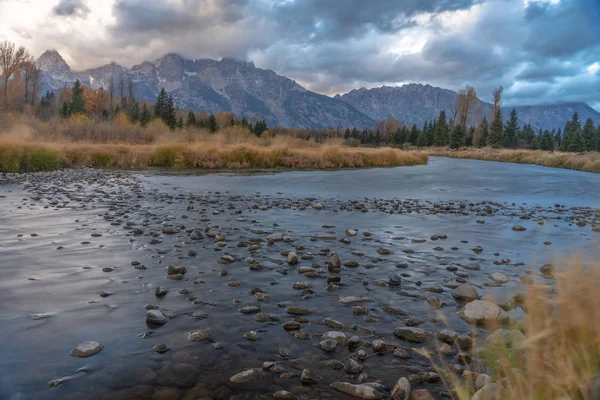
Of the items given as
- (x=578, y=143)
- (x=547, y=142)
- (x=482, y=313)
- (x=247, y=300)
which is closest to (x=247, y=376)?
(x=247, y=300)

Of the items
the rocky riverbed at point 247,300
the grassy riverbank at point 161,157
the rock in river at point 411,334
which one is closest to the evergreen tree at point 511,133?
the grassy riverbank at point 161,157

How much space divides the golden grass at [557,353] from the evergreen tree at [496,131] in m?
104

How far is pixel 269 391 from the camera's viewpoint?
2.89m

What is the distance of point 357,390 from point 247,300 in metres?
2.07

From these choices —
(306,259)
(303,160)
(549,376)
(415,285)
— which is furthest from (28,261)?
(303,160)

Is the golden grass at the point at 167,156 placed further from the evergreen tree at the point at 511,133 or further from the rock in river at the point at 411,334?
the evergreen tree at the point at 511,133

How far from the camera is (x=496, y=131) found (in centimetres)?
9619

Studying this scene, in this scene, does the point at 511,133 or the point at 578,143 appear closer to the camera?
the point at 578,143

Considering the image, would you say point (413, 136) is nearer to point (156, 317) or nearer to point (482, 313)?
point (482, 313)

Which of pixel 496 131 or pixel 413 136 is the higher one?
pixel 496 131

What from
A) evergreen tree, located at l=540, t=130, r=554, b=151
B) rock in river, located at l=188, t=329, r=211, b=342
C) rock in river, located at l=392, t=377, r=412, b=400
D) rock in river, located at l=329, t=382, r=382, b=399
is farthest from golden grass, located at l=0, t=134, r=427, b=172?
evergreen tree, located at l=540, t=130, r=554, b=151

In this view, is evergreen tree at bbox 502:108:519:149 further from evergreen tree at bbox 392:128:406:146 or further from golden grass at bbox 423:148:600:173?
golden grass at bbox 423:148:600:173

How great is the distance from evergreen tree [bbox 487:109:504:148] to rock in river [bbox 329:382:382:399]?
104346 mm

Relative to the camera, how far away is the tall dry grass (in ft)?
75.3
